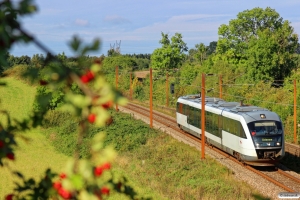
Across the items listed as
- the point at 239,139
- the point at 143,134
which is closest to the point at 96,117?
the point at 239,139

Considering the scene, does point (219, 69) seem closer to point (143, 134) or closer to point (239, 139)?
point (143, 134)

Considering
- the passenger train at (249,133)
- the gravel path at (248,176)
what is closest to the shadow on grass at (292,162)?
the gravel path at (248,176)

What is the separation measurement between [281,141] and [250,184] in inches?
133

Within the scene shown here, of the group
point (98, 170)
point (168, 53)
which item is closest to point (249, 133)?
point (98, 170)

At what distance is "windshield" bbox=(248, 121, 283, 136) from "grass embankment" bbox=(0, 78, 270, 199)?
2078 mm

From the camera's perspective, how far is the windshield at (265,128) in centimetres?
2031

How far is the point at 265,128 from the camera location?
810 inches

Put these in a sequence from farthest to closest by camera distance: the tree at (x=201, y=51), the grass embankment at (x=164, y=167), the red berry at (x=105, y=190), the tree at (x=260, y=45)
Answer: the tree at (x=201, y=51) < the tree at (x=260, y=45) < the grass embankment at (x=164, y=167) < the red berry at (x=105, y=190)

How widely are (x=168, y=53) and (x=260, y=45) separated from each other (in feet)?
53.7

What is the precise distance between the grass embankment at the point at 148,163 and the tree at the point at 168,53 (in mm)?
24558

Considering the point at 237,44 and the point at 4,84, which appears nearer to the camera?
the point at 4,84

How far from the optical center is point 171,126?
33.8 m

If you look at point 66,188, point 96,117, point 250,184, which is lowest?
point 250,184

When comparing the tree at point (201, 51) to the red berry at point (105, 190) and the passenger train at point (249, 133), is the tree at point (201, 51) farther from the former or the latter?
the red berry at point (105, 190)
